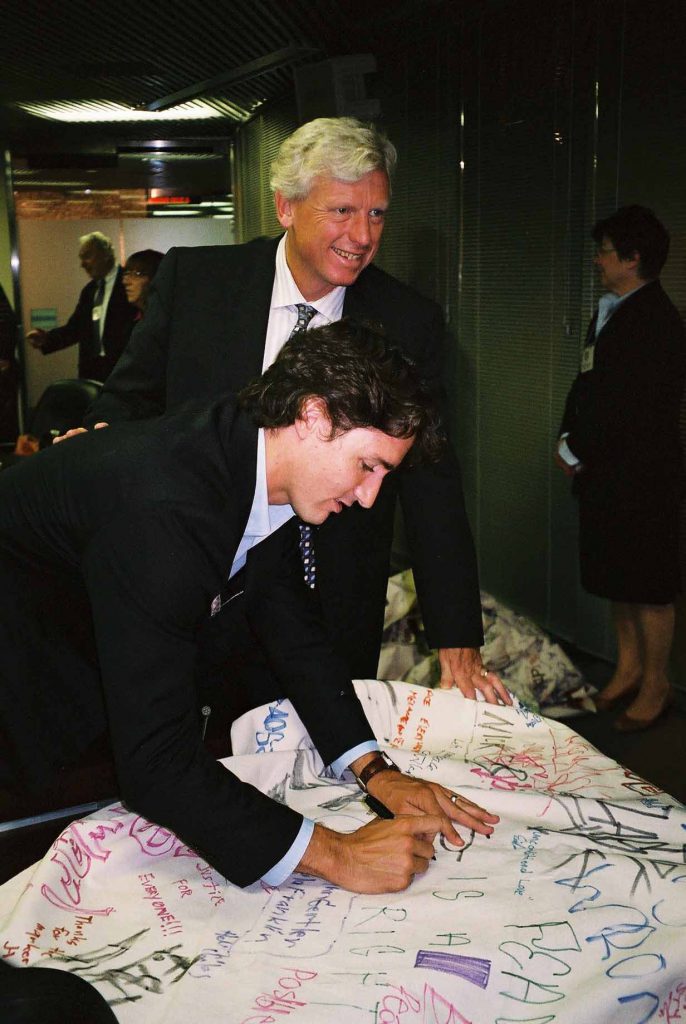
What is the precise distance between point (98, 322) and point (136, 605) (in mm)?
5679

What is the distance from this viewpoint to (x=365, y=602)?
200 cm

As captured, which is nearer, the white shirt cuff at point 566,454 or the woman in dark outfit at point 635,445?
the woman in dark outfit at point 635,445

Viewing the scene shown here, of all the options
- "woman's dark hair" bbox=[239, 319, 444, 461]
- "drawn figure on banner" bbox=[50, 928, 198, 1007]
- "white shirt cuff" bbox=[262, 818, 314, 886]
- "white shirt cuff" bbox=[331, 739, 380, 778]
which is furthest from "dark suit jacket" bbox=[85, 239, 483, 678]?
"drawn figure on banner" bbox=[50, 928, 198, 1007]

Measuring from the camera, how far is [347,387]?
4.03ft

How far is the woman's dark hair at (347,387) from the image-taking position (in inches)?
Result: 48.4

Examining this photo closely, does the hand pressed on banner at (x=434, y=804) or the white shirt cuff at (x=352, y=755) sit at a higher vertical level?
the white shirt cuff at (x=352, y=755)

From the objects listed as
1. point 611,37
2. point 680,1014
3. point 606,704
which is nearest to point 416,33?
point 611,37

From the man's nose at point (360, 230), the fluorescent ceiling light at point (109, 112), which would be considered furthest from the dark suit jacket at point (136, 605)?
Answer: the fluorescent ceiling light at point (109, 112)

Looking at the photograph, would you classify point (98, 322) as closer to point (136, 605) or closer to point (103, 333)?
point (103, 333)

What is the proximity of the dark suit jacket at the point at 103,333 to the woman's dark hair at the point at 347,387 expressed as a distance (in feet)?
14.3

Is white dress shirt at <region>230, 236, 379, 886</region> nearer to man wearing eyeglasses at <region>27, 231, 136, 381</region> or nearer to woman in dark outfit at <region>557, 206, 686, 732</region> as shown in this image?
woman in dark outfit at <region>557, 206, 686, 732</region>

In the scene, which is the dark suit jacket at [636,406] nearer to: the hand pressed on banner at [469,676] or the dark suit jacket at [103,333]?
the hand pressed on banner at [469,676]

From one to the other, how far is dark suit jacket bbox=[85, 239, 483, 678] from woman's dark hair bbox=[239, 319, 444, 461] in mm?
547

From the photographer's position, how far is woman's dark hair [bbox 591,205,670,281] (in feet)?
10.5
